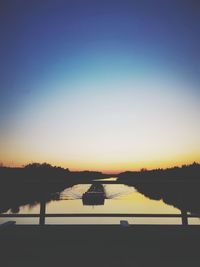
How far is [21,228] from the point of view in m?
5.22

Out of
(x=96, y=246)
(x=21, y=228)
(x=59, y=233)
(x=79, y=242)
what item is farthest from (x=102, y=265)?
→ (x=21, y=228)

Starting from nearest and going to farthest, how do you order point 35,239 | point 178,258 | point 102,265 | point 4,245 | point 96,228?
point 102,265 → point 178,258 → point 4,245 → point 35,239 → point 96,228

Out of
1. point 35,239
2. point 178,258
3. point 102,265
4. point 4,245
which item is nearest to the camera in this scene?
point 102,265

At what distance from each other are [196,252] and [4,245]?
10.2 feet

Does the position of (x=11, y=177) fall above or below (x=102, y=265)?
above

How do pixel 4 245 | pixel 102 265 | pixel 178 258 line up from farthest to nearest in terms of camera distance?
pixel 4 245
pixel 178 258
pixel 102 265

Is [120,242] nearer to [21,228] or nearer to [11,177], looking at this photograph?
[21,228]

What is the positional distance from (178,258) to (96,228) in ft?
6.50

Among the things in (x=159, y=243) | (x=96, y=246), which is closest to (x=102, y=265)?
(x=96, y=246)

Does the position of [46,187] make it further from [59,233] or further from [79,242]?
[79,242]

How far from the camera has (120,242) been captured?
14.6 feet

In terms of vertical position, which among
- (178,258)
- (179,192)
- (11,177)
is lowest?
(178,258)

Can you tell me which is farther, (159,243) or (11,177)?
(11,177)

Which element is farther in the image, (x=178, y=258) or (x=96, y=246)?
(x=96, y=246)
